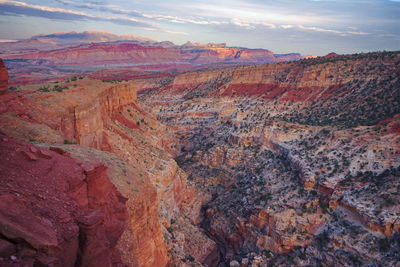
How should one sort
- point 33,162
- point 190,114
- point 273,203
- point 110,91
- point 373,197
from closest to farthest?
point 33,162, point 373,197, point 273,203, point 110,91, point 190,114

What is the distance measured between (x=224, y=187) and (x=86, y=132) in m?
18.8

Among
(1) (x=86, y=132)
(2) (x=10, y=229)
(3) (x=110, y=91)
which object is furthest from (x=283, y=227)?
(2) (x=10, y=229)

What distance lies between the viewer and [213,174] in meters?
37.0

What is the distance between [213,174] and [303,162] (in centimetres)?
1133

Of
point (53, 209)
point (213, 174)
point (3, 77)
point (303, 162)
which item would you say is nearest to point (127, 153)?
point (3, 77)

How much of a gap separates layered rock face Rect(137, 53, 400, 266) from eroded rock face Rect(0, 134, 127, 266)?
16603 millimetres

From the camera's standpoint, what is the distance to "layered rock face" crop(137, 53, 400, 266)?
2152 centimetres

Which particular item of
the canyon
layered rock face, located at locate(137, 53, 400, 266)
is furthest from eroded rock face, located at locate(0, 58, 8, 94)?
layered rock face, located at locate(137, 53, 400, 266)

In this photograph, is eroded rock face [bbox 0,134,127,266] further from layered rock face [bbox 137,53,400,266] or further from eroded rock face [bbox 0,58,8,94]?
layered rock face [bbox 137,53,400,266]

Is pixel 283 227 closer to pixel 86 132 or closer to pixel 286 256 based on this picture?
pixel 286 256

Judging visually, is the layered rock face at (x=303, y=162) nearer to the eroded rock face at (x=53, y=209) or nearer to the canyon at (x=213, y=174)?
the canyon at (x=213, y=174)

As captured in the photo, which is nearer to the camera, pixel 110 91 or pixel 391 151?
pixel 391 151

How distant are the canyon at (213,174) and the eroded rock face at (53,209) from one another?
0.11 ft

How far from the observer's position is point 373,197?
2164 cm
